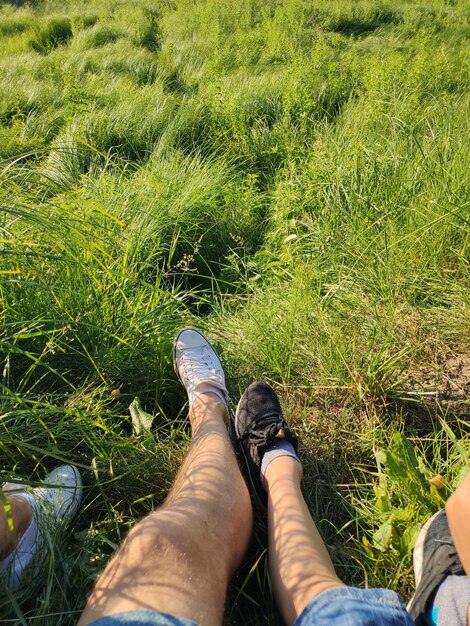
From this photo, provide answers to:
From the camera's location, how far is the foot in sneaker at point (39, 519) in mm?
1152

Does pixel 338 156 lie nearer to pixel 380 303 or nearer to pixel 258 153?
pixel 258 153

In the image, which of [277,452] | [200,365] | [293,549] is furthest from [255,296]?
[293,549]

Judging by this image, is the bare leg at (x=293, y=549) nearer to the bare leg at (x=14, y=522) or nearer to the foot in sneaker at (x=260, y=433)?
the foot in sneaker at (x=260, y=433)

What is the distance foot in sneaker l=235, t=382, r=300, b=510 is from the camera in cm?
153

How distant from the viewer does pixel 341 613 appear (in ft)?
3.20

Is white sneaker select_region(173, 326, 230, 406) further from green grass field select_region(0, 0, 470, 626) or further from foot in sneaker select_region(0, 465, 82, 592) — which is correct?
foot in sneaker select_region(0, 465, 82, 592)

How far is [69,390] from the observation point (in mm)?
1702

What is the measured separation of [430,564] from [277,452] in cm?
54

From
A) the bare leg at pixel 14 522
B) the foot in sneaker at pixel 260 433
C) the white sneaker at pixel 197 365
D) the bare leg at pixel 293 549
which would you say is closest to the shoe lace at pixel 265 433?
the foot in sneaker at pixel 260 433

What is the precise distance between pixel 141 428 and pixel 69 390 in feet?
1.05

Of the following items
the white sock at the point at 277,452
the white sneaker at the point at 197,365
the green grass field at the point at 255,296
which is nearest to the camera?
the green grass field at the point at 255,296

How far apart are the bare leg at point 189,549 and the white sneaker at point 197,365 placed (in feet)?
0.85

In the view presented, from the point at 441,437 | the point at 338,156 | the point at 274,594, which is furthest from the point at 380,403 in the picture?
the point at 338,156

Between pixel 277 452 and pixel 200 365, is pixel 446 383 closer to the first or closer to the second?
pixel 277 452
